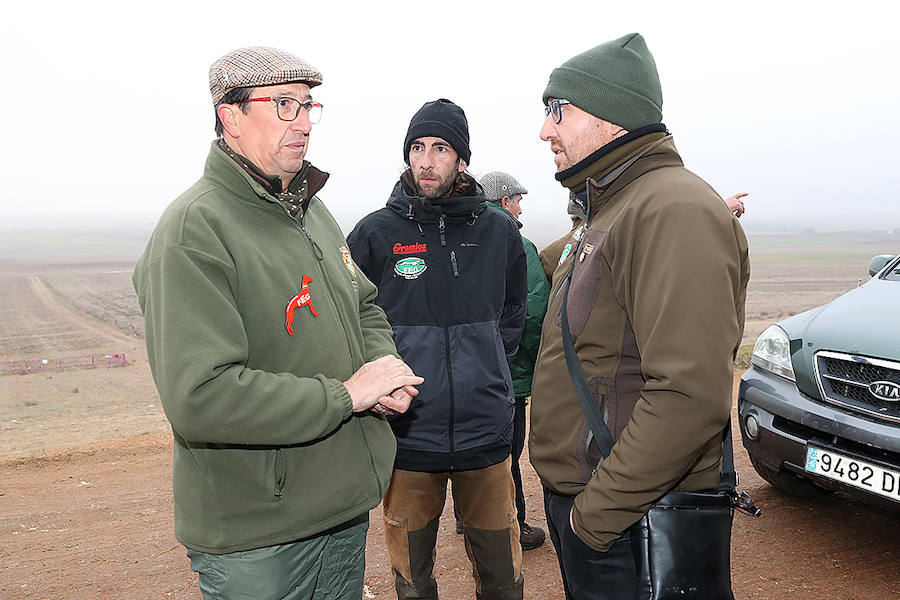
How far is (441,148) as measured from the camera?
11.6 feet

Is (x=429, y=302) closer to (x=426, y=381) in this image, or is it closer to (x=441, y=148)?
(x=426, y=381)

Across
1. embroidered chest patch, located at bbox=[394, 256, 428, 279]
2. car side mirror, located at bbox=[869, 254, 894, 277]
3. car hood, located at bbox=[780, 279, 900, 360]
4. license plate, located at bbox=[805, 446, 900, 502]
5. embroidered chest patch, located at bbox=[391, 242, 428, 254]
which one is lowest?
license plate, located at bbox=[805, 446, 900, 502]

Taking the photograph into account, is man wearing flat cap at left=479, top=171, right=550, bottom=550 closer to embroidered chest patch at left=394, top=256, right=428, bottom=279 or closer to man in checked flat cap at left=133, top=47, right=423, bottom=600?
embroidered chest patch at left=394, top=256, right=428, bottom=279

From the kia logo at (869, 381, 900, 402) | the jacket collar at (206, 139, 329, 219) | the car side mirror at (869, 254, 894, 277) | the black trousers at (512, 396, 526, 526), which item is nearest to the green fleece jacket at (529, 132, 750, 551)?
the jacket collar at (206, 139, 329, 219)

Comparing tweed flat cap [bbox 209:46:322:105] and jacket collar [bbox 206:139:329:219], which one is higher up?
tweed flat cap [bbox 209:46:322:105]

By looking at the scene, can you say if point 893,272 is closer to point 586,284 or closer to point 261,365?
point 586,284

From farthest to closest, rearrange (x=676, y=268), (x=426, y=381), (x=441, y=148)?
1. (x=441, y=148)
2. (x=426, y=381)
3. (x=676, y=268)

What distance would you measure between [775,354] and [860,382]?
2.25ft

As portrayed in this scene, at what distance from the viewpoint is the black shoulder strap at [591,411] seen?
2.14 metres

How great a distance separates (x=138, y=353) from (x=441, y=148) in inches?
1137

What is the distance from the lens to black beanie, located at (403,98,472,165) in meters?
3.49

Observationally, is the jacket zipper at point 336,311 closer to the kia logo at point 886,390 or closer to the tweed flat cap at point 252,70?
the tweed flat cap at point 252,70

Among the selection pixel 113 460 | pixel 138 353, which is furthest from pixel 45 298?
pixel 113 460

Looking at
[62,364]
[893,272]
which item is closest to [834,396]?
[893,272]
